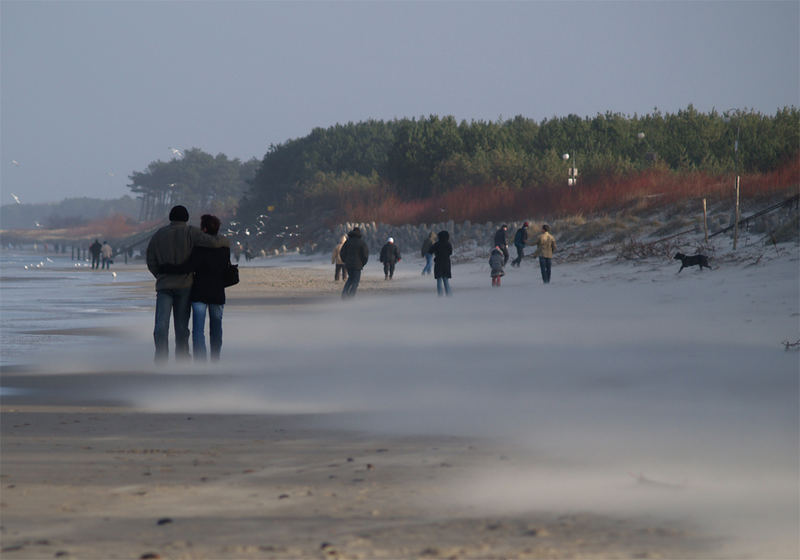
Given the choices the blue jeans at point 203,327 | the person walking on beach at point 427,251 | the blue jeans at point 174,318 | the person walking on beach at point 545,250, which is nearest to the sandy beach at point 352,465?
the blue jeans at point 203,327

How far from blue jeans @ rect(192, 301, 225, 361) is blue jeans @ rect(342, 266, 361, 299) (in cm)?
1256

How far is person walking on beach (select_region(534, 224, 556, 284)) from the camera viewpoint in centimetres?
3033

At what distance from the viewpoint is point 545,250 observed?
30.6 metres

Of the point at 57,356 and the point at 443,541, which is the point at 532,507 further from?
the point at 57,356

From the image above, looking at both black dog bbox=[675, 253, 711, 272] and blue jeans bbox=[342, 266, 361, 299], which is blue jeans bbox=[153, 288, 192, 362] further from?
black dog bbox=[675, 253, 711, 272]

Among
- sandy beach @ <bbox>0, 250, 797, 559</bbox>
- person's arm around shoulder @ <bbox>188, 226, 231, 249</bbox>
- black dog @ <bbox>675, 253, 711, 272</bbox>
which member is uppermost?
person's arm around shoulder @ <bbox>188, 226, 231, 249</bbox>

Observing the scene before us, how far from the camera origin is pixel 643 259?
3228 centimetres

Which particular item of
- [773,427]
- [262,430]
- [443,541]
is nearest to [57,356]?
[262,430]

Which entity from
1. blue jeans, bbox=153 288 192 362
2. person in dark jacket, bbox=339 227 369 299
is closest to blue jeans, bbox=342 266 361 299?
person in dark jacket, bbox=339 227 369 299

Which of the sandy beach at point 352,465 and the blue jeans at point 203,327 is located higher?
the blue jeans at point 203,327

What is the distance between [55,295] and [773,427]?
26.7m

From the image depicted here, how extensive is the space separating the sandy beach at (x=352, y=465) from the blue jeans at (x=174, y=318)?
412mm

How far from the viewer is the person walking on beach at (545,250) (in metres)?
30.3

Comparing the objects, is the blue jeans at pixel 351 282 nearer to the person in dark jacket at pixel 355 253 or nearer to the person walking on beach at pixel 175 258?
the person in dark jacket at pixel 355 253
